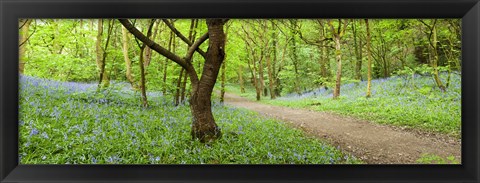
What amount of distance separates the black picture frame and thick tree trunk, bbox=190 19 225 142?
0.40m

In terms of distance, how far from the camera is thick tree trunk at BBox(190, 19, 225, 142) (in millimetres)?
2443

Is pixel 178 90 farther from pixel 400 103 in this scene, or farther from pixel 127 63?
pixel 400 103

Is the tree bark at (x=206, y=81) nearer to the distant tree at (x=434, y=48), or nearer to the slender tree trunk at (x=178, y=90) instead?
the slender tree trunk at (x=178, y=90)

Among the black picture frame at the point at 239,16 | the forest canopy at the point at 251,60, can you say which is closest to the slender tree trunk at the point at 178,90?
the forest canopy at the point at 251,60

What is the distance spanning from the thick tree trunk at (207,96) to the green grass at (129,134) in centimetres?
7

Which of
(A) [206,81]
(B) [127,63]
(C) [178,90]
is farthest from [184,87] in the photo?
(B) [127,63]

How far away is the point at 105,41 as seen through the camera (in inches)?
95.1

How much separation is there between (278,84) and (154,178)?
1606 mm

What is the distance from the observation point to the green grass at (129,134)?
2188 mm

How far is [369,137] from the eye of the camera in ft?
8.29

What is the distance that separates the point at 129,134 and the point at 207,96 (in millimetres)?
802
